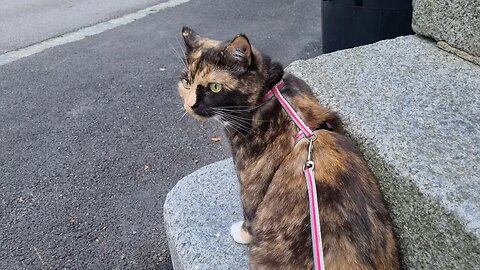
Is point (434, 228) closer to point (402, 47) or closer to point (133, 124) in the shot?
point (402, 47)

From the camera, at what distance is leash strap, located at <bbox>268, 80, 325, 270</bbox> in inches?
58.0

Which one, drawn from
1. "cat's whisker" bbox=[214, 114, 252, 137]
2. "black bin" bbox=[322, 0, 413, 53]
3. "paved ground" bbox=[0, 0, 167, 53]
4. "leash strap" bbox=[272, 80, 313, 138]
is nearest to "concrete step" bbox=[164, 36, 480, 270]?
"leash strap" bbox=[272, 80, 313, 138]

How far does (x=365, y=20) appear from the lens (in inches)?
145

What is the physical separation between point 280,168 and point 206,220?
0.62 m

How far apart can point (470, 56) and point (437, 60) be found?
6.1 inches

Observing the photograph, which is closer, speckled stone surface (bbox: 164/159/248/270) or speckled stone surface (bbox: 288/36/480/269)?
speckled stone surface (bbox: 288/36/480/269)

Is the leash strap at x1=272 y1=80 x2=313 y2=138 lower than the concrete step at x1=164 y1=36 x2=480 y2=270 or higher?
higher

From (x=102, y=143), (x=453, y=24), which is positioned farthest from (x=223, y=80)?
(x=102, y=143)

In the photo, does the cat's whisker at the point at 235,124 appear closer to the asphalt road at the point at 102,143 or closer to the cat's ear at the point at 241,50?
the cat's ear at the point at 241,50

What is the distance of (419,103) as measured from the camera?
1998 millimetres

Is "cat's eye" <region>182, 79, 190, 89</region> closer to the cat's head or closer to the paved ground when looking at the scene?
the cat's head

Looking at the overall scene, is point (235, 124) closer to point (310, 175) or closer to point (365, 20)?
point (310, 175)

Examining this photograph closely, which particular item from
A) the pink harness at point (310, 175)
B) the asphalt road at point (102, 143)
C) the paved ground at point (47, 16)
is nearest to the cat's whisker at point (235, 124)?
the pink harness at point (310, 175)

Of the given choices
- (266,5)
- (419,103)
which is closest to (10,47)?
(266,5)
